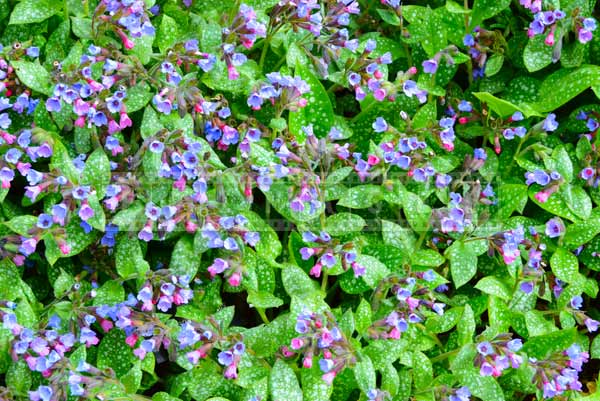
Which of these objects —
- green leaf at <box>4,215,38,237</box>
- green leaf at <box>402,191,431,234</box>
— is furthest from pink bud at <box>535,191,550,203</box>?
green leaf at <box>4,215,38,237</box>

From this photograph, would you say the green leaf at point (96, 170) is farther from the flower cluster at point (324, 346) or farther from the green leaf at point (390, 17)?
the green leaf at point (390, 17)

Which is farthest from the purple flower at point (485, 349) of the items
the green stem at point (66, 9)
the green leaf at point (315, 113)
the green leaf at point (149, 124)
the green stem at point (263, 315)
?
the green stem at point (66, 9)

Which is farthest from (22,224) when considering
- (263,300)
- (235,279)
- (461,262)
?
(461,262)

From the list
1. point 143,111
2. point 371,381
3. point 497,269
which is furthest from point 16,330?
point 497,269

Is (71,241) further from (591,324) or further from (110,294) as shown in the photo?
(591,324)

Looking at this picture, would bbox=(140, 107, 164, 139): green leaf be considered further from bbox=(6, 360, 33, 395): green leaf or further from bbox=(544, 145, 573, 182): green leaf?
bbox=(544, 145, 573, 182): green leaf
